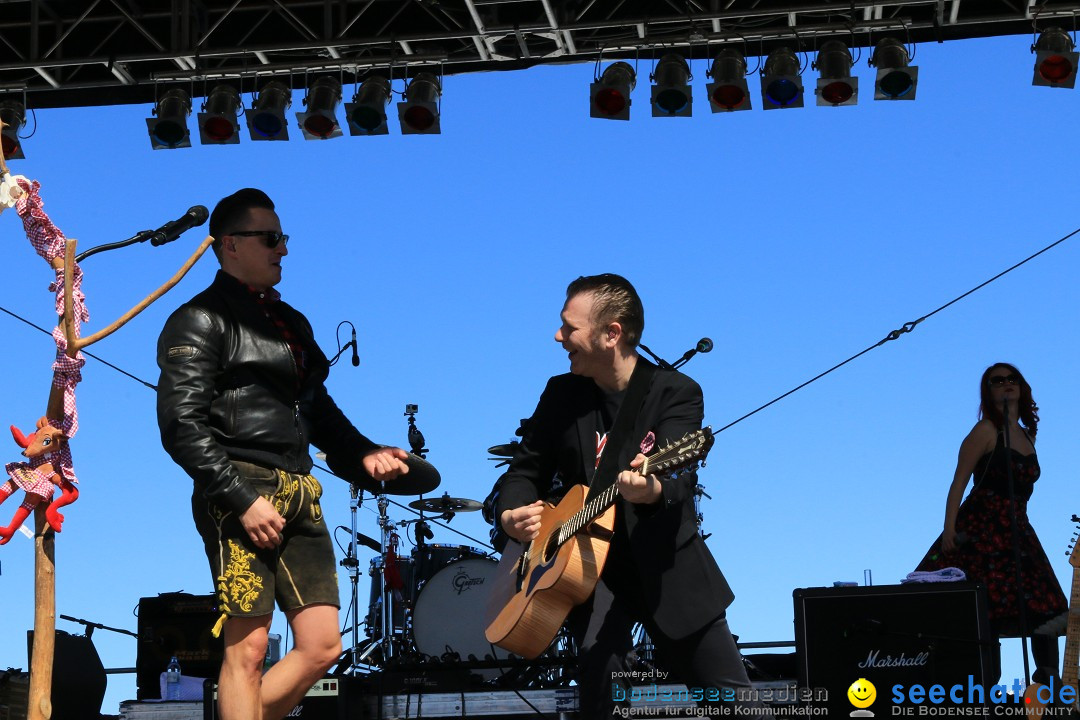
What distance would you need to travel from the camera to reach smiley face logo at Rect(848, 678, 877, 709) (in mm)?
5887

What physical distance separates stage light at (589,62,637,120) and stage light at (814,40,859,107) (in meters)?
1.14

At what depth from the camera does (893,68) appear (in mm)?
8023

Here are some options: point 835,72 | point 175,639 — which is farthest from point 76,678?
point 835,72

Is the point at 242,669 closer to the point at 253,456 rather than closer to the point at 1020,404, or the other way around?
the point at 253,456

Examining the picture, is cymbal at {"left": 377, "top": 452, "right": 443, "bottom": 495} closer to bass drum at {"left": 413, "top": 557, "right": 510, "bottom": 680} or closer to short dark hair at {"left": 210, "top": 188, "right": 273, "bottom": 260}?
short dark hair at {"left": 210, "top": 188, "right": 273, "bottom": 260}

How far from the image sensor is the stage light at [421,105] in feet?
27.7

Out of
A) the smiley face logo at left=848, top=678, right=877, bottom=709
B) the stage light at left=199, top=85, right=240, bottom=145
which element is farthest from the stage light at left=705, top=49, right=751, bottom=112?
the smiley face logo at left=848, top=678, right=877, bottom=709

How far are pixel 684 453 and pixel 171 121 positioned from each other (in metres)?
5.73

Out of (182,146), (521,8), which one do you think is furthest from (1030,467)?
(182,146)

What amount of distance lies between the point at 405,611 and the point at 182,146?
144 inches

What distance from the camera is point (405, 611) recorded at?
987 cm

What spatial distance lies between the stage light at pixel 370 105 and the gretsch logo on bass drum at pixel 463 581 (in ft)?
10.6

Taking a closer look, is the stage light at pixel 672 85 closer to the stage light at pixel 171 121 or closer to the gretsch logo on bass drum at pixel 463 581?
the stage light at pixel 171 121

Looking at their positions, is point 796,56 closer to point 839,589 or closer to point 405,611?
point 839,589
